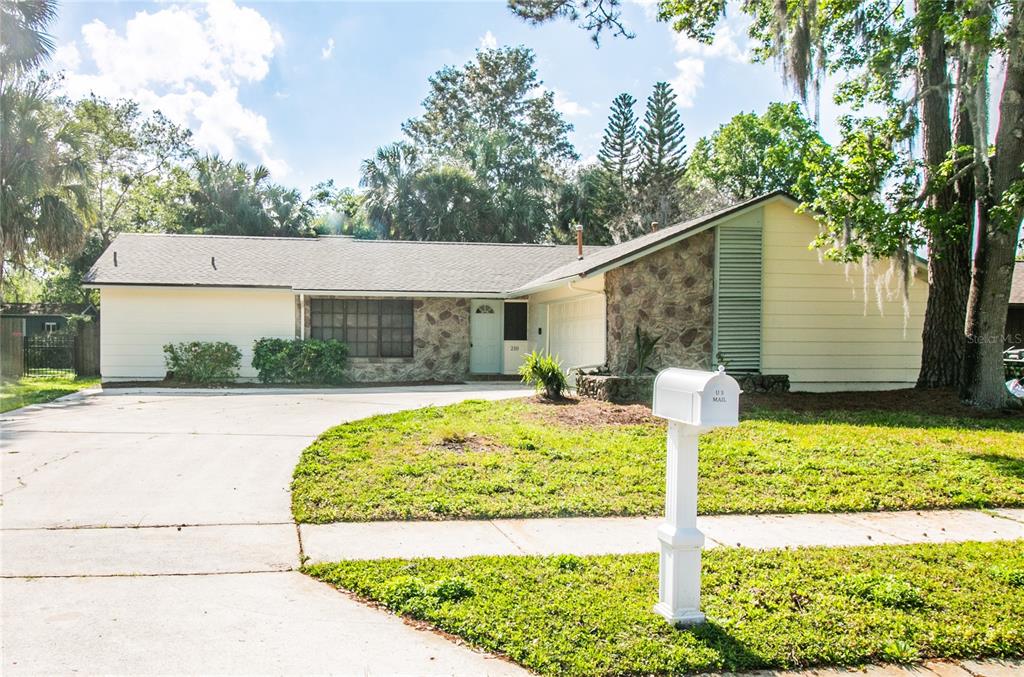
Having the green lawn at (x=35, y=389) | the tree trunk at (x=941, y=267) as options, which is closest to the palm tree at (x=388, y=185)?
the green lawn at (x=35, y=389)

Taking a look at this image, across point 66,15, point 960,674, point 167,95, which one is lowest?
point 960,674

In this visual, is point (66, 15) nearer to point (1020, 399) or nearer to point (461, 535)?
point (461, 535)

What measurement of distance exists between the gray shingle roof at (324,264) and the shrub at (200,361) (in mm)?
1483

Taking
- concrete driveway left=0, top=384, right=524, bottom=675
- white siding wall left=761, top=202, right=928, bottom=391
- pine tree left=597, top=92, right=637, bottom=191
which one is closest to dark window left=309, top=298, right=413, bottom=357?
concrete driveway left=0, top=384, right=524, bottom=675

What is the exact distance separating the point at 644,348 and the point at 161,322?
37.6ft

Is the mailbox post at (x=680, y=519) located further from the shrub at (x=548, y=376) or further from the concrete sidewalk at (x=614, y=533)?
the shrub at (x=548, y=376)

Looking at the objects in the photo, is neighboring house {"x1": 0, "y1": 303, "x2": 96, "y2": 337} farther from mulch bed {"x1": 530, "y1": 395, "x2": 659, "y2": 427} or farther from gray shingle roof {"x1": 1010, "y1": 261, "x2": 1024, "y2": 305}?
gray shingle roof {"x1": 1010, "y1": 261, "x2": 1024, "y2": 305}

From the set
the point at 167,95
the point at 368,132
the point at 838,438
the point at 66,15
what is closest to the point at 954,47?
the point at 838,438

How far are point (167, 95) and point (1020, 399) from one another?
37.8m

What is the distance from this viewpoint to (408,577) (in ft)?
14.1

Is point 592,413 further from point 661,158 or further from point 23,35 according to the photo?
point 661,158

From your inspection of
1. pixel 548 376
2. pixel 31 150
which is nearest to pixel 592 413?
pixel 548 376

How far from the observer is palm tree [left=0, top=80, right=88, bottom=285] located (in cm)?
1669

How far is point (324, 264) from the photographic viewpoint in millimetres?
19516
